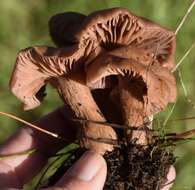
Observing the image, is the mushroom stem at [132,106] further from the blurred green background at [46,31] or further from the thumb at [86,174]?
the blurred green background at [46,31]

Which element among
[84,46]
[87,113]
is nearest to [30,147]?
[87,113]

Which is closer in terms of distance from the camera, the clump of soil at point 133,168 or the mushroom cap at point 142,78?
the mushroom cap at point 142,78

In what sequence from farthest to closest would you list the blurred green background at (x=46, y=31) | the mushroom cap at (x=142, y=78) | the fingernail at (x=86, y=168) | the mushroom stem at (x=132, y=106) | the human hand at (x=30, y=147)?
1. the blurred green background at (x=46, y=31)
2. the human hand at (x=30, y=147)
3. the mushroom stem at (x=132, y=106)
4. the fingernail at (x=86, y=168)
5. the mushroom cap at (x=142, y=78)

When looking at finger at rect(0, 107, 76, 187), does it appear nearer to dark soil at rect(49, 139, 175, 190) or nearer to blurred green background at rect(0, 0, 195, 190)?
dark soil at rect(49, 139, 175, 190)

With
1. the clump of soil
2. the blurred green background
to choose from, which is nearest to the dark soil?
the clump of soil

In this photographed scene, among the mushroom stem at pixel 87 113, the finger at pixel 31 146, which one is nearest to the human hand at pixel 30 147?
the finger at pixel 31 146

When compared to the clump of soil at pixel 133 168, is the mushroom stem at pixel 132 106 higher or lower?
higher

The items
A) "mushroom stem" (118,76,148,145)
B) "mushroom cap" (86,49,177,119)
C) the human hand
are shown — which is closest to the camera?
"mushroom cap" (86,49,177,119)
